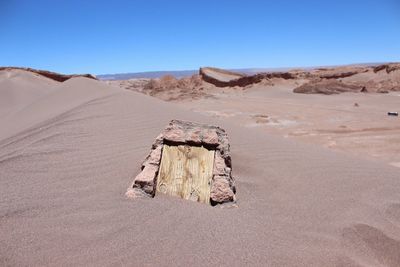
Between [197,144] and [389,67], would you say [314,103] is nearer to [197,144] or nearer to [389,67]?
[389,67]

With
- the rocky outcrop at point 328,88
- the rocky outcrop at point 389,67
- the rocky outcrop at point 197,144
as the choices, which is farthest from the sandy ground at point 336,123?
the rocky outcrop at point 389,67

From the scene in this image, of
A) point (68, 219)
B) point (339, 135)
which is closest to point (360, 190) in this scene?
point (68, 219)

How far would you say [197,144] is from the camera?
123 inches

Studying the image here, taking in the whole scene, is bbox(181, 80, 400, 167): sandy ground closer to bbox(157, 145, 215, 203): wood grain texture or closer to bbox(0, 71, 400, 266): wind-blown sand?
bbox(0, 71, 400, 266): wind-blown sand

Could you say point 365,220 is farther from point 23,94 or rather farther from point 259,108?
point 23,94

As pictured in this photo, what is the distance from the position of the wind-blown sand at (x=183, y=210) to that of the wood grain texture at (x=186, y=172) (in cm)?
13

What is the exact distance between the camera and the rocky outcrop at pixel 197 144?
2775 mm

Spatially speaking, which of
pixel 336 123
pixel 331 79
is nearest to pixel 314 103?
pixel 336 123

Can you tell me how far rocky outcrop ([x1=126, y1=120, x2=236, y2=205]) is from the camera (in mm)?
2775

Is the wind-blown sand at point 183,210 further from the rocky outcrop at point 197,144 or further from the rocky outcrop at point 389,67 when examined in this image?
the rocky outcrop at point 389,67

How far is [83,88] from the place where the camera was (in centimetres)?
810

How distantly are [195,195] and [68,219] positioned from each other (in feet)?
2.87

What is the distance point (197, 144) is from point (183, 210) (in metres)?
0.67

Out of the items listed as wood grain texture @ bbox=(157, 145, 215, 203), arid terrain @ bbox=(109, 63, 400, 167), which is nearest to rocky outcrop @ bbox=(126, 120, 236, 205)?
wood grain texture @ bbox=(157, 145, 215, 203)
